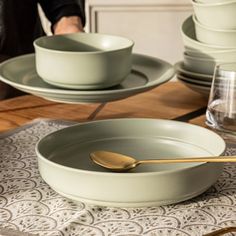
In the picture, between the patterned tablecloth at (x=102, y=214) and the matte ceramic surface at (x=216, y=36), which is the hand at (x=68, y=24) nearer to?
the matte ceramic surface at (x=216, y=36)

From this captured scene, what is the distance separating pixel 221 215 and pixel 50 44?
45 centimetres

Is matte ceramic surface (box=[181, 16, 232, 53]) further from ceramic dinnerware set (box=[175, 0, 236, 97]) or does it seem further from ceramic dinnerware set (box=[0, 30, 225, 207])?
ceramic dinnerware set (box=[0, 30, 225, 207])

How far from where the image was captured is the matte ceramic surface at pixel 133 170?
62 centimetres

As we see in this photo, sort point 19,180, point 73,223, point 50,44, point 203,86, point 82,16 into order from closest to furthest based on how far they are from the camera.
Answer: point 73,223 → point 19,180 → point 50,44 → point 203,86 → point 82,16

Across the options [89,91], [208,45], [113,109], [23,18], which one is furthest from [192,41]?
[23,18]

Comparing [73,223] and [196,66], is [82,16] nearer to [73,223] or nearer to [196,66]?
[196,66]

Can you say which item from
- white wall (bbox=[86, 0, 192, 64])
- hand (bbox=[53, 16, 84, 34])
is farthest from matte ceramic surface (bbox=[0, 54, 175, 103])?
white wall (bbox=[86, 0, 192, 64])

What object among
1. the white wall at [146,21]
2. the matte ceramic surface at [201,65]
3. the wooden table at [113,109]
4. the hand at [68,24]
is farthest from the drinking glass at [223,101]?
the white wall at [146,21]

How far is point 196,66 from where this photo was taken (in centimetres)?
111

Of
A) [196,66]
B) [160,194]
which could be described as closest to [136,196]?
[160,194]

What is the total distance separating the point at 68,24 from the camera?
1.53 meters

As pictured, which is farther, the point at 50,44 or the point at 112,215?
the point at 50,44

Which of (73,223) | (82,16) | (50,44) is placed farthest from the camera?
(82,16)

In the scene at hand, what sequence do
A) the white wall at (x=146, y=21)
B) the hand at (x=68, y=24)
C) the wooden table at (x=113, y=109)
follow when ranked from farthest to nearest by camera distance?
the white wall at (x=146, y=21) < the hand at (x=68, y=24) < the wooden table at (x=113, y=109)
